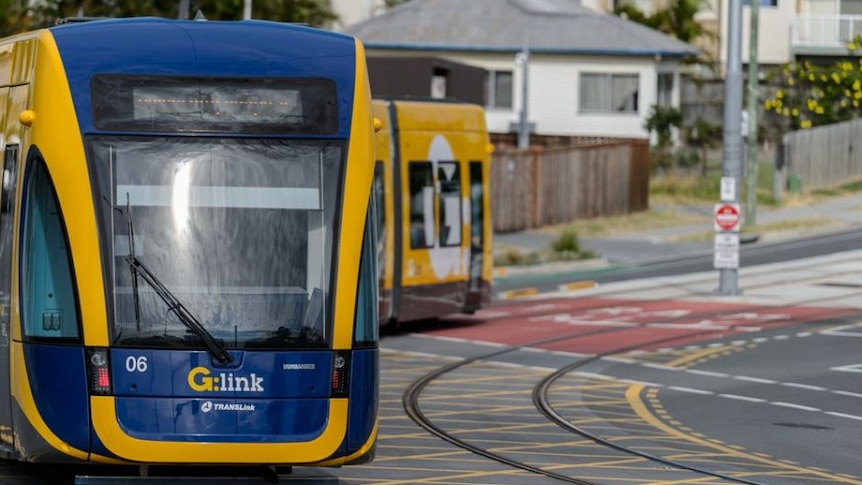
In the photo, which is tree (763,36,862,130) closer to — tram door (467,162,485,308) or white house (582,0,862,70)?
white house (582,0,862,70)

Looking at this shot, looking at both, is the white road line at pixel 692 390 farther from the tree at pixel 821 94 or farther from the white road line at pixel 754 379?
the tree at pixel 821 94

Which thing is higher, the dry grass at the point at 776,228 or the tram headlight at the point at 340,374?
the tram headlight at the point at 340,374

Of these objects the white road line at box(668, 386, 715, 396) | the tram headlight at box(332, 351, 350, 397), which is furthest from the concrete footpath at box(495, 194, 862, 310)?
the tram headlight at box(332, 351, 350, 397)

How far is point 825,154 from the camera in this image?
167 ft

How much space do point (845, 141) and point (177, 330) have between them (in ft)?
144

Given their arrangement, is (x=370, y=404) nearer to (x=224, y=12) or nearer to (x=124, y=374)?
(x=124, y=374)

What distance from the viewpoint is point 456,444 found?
14.2 metres

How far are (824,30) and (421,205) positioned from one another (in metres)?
44.5

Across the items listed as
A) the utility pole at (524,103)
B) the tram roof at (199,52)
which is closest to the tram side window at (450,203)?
the tram roof at (199,52)

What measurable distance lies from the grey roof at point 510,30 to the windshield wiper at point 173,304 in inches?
1827

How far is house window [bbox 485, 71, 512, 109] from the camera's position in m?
57.7

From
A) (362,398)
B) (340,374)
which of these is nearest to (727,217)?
(362,398)

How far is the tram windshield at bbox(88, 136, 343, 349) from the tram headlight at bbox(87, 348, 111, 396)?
0.51 feet

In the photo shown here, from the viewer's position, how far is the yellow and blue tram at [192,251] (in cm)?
1066
